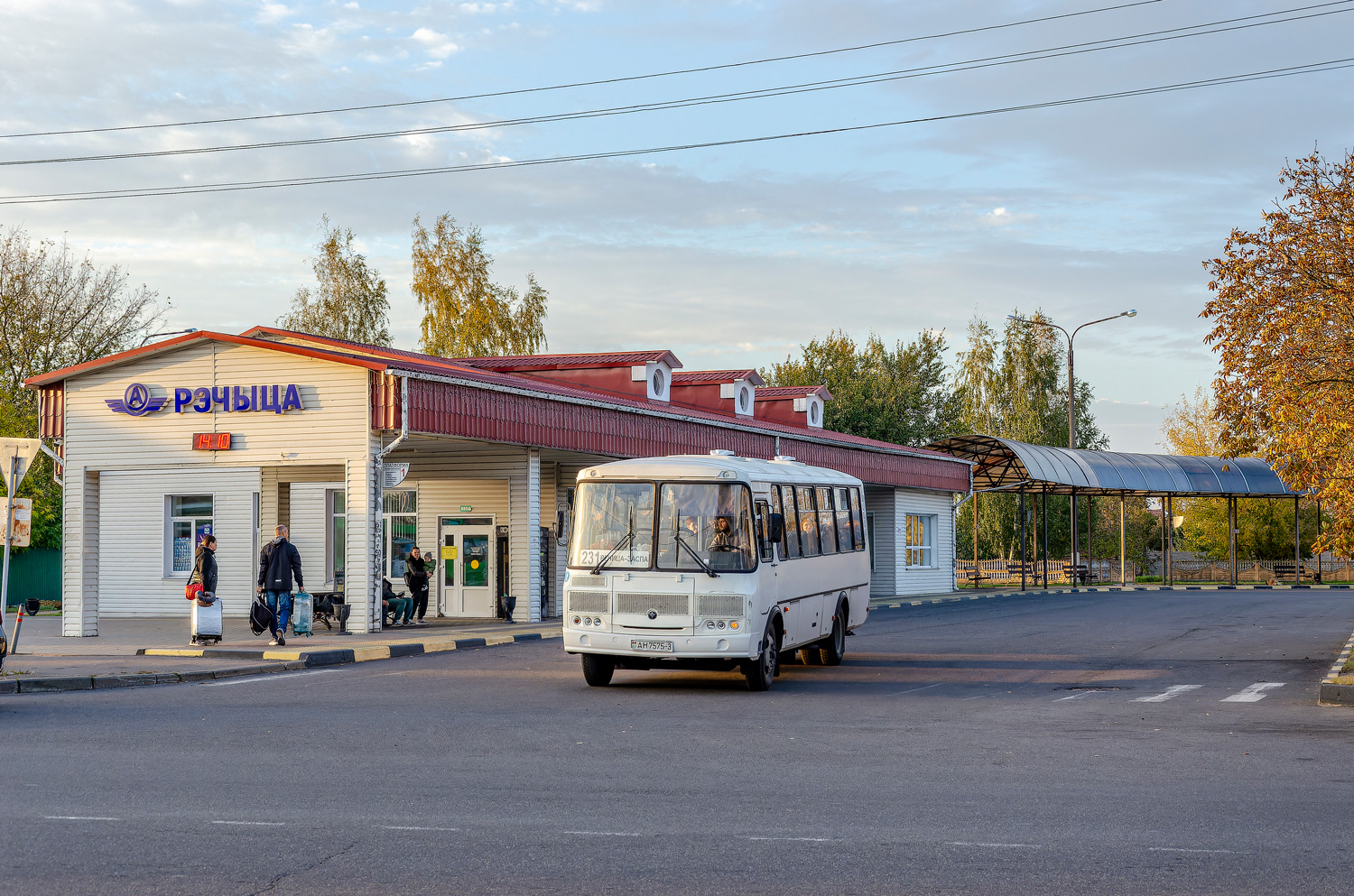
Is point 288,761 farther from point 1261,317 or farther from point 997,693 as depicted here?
point 1261,317

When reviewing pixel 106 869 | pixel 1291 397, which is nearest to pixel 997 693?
pixel 1291 397

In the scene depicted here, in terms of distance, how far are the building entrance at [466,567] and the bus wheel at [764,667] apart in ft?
50.3

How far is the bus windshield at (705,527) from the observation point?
15062 mm

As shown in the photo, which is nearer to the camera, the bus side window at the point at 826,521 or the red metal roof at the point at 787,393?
the bus side window at the point at 826,521

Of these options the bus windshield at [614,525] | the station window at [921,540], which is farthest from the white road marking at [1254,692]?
the station window at [921,540]

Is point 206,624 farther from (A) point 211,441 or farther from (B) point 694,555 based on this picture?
(B) point 694,555

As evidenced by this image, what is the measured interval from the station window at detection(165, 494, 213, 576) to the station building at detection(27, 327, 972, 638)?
0.04m

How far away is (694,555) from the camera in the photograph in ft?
49.4

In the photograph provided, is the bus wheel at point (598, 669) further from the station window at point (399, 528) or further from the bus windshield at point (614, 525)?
the station window at point (399, 528)

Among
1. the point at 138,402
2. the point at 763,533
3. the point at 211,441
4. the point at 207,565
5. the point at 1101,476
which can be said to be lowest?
the point at 207,565

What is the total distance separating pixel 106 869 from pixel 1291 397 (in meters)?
15.2

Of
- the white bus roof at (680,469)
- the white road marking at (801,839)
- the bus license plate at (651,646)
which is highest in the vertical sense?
the white bus roof at (680,469)

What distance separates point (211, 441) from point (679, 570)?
12.9 metres

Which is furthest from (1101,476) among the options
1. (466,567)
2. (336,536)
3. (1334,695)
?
(1334,695)
